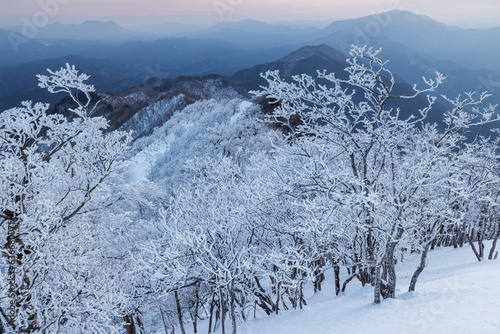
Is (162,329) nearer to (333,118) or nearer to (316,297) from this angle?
(316,297)

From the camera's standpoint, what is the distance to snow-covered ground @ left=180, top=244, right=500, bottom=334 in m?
7.62

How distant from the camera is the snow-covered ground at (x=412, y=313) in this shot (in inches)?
300

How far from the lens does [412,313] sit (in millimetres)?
8523

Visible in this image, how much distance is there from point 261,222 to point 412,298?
594 cm

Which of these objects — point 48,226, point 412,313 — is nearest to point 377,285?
point 412,313

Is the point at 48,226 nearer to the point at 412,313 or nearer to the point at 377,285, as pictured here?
the point at 377,285

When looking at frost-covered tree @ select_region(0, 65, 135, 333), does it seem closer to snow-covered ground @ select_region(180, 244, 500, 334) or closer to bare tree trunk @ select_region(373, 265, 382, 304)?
snow-covered ground @ select_region(180, 244, 500, 334)

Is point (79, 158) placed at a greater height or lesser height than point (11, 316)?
greater

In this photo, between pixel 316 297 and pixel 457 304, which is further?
pixel 316 297

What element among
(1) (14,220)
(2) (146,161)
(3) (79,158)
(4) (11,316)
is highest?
(3) (79,158)

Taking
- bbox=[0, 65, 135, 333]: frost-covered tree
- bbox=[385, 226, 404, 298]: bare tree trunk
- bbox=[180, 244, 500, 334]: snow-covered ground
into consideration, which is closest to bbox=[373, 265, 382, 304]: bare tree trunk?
bbox=[180, 244, 500, 334]: snow-covered ground

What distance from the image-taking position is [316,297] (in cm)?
1480

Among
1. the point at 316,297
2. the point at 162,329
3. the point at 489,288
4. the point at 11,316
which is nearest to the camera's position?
the point at 11,316

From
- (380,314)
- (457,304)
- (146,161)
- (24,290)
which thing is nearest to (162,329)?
(24,290)
